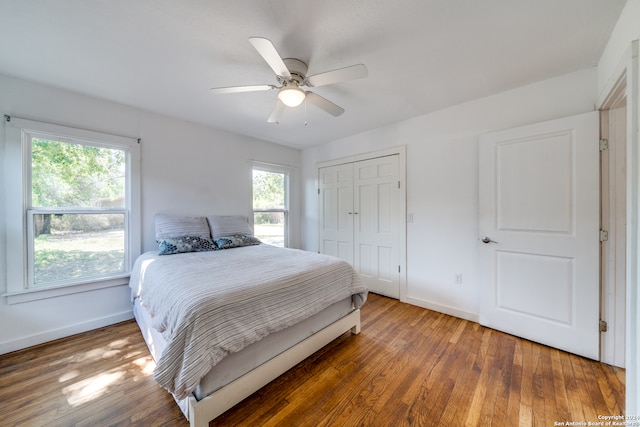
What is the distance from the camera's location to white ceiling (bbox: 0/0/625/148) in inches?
52.4

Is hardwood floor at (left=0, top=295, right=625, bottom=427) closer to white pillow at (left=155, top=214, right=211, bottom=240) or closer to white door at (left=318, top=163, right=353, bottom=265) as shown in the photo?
white pillow at (left=155, top=214, right=211, bottom=240)

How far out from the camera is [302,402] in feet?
4.71

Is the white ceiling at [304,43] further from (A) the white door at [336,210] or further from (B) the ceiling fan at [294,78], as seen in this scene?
(A) the white door at [336,210]

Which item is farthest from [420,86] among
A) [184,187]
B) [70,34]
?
[184,187]

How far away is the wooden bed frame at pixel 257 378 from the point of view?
120 cm

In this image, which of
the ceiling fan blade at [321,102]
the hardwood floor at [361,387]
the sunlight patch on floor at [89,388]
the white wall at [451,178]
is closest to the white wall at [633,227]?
the hardwood floor at [361,387]

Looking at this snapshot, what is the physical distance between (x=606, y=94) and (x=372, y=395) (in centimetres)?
267

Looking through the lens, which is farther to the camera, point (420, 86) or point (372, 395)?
point (420, 86)

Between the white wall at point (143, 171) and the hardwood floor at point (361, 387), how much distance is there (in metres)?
0.24

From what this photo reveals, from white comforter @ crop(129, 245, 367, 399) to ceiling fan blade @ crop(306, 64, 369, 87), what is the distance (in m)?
1.43

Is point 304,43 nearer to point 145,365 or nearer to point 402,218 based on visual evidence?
point 402,218

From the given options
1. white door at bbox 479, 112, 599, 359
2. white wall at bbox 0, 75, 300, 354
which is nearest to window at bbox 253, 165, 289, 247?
white wall at bbox 0, 75, 300, 354

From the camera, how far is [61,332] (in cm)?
218

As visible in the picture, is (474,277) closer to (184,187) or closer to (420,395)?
(420,395)
